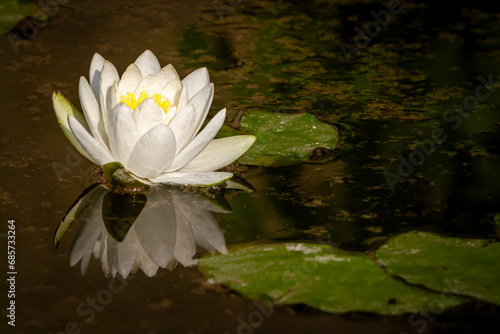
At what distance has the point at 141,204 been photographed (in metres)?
2.08

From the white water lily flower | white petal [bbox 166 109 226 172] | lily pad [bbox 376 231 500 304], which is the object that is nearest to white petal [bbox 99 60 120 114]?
the white water lily flower

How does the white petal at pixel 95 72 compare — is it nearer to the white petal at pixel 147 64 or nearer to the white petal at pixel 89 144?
the white petal at pixel 147 64

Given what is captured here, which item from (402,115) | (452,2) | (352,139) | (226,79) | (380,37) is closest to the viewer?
(352,139)

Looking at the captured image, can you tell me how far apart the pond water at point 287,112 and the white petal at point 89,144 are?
0.54ft

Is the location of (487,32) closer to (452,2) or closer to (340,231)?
(452,2)

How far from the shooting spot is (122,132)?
1.99 m

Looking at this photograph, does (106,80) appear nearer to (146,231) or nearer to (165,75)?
(165,75)

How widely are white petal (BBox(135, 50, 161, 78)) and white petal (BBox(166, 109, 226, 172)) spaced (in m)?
0.42

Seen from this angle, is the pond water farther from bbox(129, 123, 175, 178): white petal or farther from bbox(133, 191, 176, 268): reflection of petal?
bbox(129, 123, 175, 178): white petal

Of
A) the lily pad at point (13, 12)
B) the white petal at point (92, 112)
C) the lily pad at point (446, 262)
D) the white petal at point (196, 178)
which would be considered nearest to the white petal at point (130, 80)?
the white petal at point (92, 112)

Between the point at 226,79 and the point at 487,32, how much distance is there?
5.82 ft

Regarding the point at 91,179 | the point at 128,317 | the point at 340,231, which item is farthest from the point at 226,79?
the point at 128,317

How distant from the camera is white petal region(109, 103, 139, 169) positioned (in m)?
1.96

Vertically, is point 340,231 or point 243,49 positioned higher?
point 243,49
